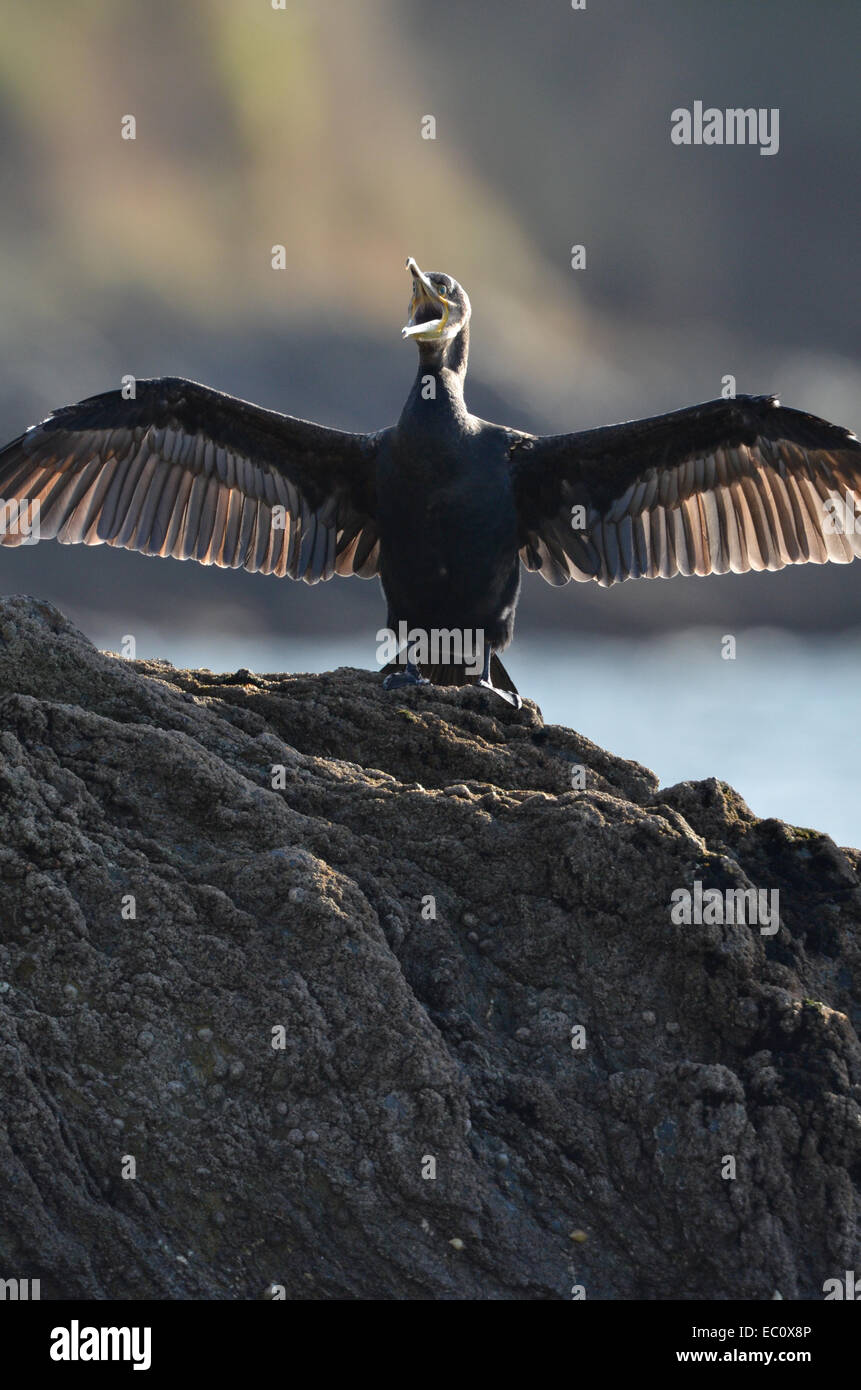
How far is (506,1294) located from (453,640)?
469 cm

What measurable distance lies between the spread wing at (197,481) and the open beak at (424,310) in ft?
2.83

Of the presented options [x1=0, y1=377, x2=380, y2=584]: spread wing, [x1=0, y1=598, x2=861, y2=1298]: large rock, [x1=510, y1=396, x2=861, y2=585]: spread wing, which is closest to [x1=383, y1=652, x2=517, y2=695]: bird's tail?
[x1=510, y1=396, x2=861, y2=585]: spread wing

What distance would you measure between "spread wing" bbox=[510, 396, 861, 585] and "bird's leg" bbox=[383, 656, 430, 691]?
1469mm

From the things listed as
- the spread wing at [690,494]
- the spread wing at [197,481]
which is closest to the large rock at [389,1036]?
the spread wing at [690,494]

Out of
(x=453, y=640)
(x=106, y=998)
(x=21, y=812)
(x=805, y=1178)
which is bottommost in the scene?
(x=805, y=1178)

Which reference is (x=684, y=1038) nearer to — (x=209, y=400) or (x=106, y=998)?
(x=106, y=998)

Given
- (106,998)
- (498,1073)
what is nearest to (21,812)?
(106,998)

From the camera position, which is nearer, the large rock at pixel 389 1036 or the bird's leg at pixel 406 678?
the large rock at pixel 389 1036

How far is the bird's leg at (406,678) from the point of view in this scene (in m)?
6.95

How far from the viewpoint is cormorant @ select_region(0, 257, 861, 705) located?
8.16 meters

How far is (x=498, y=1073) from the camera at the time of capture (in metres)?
4.56

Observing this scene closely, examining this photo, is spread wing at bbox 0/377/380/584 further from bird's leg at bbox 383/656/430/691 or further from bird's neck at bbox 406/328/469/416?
bird's leg at bbox 383/656/430/691

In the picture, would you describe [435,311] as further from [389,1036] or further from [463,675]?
[389,1036]

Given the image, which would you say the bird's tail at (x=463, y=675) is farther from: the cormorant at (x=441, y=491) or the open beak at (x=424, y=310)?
the open beak at (x=424, y=310)
